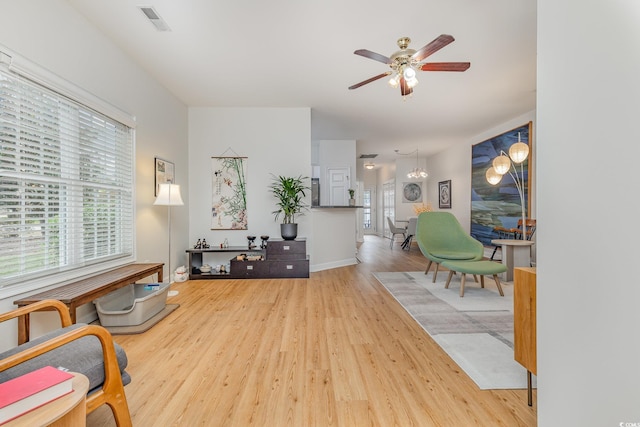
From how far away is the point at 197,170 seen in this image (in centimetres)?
465

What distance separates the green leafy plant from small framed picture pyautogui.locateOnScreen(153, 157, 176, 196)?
59.7 inches

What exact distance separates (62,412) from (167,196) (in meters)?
3.04

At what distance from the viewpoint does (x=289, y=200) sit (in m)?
4.41

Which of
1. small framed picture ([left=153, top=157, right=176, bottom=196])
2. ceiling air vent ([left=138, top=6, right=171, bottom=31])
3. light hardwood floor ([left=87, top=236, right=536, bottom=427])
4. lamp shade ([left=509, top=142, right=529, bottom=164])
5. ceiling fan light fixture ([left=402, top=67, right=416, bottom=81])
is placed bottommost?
light hardwood floor ([left=87, top=236, right=536, bottom=427])

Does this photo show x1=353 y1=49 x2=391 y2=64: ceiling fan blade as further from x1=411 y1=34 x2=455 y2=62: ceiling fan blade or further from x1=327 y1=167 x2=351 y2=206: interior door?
x1=327 y1=167 x2=351 y2=206: interior door

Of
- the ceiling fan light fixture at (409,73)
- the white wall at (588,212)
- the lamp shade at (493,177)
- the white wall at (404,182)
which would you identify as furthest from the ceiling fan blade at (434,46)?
the white wall at (404,182)

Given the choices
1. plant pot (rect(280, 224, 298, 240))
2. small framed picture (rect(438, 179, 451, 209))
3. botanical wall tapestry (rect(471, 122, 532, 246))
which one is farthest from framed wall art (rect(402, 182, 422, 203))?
plant pot (rect(280, 224, 298, 240))

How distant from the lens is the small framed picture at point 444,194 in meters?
7.86

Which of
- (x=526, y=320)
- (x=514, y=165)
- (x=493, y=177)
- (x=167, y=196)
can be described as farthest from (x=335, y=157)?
(x=526, y=320)

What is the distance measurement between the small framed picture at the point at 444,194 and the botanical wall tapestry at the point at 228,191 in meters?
5.98

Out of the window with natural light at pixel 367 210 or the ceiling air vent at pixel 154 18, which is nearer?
the ceiling air vent at pixel 154 18

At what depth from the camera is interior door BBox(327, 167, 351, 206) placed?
6871 mm

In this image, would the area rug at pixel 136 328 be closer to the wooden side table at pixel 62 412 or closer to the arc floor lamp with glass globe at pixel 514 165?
the wooden side table at pixel 62 412

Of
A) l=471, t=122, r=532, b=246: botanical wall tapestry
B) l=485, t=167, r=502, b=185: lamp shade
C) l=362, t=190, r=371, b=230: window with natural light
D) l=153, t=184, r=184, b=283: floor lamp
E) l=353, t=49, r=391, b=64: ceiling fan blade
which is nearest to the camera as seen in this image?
l=353, t=49, r=391, b=64: ceiling fan blade
